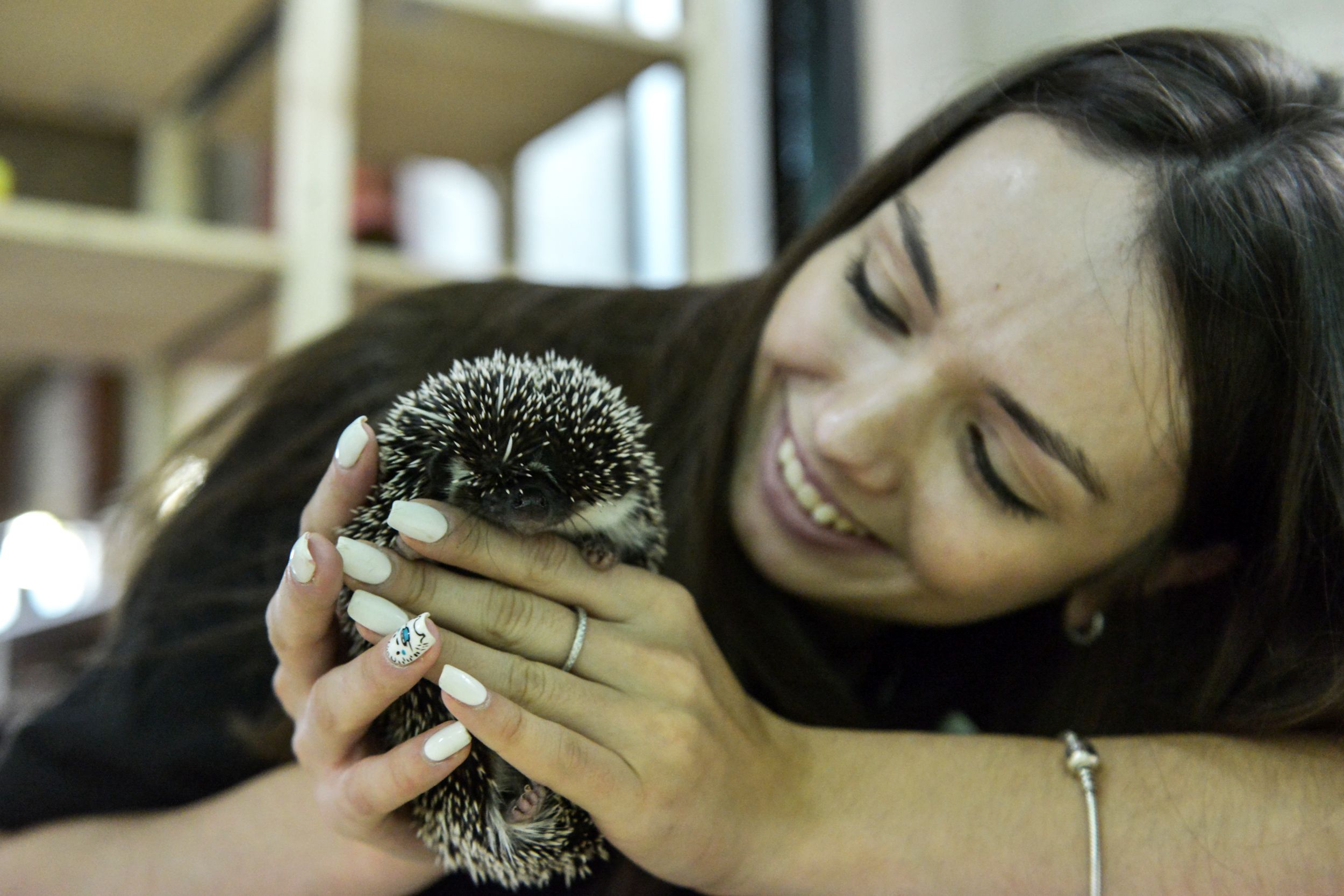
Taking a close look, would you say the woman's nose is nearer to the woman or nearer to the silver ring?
the woman

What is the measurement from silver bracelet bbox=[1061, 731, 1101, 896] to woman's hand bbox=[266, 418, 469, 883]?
0.70 metres

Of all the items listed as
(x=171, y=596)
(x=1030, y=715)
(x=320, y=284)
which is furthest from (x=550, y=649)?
(x=320, y=284)

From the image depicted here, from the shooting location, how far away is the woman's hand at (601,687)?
843mm

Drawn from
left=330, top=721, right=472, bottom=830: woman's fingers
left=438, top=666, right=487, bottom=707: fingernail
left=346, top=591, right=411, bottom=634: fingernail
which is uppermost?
left=346, top=591, right=411, bottom=634: fingernail

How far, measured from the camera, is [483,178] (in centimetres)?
305

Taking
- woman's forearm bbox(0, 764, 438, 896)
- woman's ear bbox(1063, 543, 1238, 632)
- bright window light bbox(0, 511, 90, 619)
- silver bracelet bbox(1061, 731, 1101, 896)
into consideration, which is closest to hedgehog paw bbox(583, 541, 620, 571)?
woman's forearm bbox(0, 764, 438, 896)

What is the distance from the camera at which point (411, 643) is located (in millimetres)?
800

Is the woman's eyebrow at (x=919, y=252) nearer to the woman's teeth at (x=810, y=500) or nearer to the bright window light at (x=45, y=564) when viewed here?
the woman's teeth at (x=810, y=500)

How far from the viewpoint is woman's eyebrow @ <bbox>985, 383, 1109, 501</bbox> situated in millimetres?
1177

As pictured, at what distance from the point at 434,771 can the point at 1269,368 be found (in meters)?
1.07

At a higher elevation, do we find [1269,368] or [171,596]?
[1269,368]

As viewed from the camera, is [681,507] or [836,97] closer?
[681,507]

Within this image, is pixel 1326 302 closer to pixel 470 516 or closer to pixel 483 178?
pixel 470 516

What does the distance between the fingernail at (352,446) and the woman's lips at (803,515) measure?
2.03 ft
